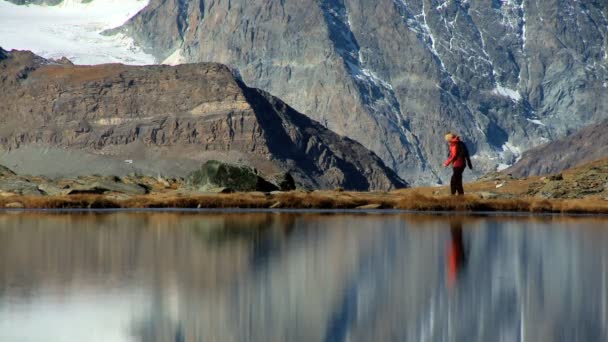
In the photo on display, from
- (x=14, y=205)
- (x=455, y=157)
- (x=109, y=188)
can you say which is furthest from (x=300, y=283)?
(x=109, y=188)

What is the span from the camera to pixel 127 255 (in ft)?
113

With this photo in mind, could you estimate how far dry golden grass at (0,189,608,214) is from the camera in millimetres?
59688

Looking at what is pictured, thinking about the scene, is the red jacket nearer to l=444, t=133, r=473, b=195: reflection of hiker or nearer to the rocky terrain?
l=444, t=133, r=473, b=195: reflection of hiker

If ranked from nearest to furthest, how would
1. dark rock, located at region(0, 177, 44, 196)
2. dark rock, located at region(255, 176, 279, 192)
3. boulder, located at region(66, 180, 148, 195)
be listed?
boulder, located at region(66, 180, 148, 195)
dark rock, located at region(0, 177, 44, 196)
dark rock, located at region(255, 176, 279, 192)

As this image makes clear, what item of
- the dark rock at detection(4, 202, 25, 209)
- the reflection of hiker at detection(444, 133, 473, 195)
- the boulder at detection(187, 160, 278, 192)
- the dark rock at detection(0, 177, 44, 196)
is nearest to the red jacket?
the reflection of hiker at detection(444, 133, 473, 195)

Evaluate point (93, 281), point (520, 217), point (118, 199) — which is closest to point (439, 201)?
Answer: point (520, 217)

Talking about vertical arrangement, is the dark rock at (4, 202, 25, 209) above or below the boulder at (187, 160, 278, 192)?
below

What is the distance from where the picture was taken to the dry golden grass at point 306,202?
59688 millimetres

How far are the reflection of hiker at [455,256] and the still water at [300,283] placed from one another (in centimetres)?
5

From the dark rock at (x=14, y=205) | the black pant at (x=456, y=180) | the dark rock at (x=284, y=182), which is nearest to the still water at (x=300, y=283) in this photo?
the black pant at (x=456, y=180)

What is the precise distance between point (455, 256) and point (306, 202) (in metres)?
28.5

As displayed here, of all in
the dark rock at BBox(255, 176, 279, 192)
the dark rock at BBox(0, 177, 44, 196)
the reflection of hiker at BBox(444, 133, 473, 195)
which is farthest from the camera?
the dark rock at BBox(255, 176, 279, 192)

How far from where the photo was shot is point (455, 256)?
3528 cm

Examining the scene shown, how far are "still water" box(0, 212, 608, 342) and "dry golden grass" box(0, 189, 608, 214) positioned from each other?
12.9 meters
